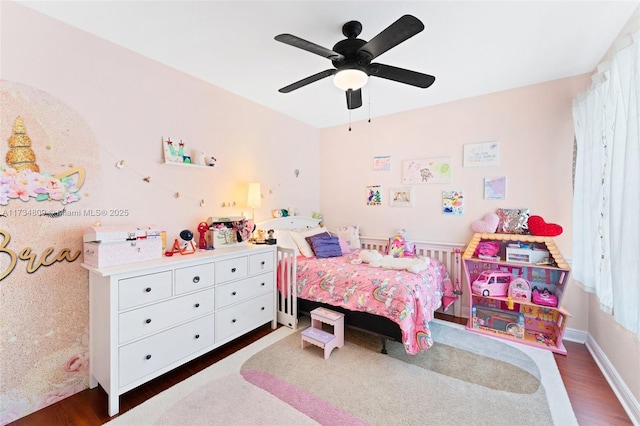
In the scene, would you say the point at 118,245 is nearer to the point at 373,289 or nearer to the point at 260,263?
the point at 260,263

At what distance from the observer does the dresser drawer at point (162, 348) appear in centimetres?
177

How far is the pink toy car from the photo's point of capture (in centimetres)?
281

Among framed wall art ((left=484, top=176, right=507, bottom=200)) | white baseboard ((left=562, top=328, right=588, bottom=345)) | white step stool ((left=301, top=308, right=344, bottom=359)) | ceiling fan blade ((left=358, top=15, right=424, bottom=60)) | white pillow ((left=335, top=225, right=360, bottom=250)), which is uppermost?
ceiling fan blade ((left=358, top=15, right=424, bottom=60))

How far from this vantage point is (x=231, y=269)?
2.43 m

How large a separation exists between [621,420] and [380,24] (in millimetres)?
3051

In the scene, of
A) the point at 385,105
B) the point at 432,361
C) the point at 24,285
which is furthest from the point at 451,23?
the point at 24,285

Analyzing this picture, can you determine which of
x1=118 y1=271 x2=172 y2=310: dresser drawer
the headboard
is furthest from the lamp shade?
x1=118 y1=271 x2=172 y2=310: dresser drawer

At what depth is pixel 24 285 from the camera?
1748 mm

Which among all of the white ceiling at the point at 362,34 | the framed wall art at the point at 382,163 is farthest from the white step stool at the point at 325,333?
the white ceiling at the point at 362,34

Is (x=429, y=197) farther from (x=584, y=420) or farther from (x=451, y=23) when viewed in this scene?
(x=584, y=420)

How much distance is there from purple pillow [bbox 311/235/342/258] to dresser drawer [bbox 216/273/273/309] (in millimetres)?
709

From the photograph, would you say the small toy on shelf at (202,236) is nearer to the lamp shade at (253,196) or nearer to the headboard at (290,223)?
the lamp shade at (253,196)

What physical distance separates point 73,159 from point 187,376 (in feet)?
6.10

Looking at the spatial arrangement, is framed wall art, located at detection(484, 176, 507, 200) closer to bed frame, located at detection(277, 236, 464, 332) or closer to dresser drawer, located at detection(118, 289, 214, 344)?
bed frame, located at detection(277, 236, 464, 332)
